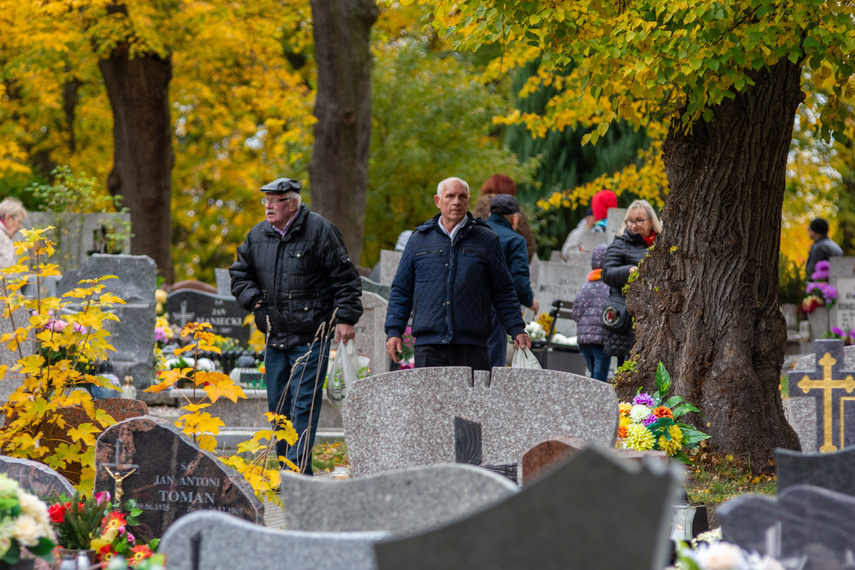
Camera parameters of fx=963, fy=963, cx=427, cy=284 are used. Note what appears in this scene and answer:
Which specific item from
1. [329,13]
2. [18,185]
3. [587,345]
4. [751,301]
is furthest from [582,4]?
[18,185]

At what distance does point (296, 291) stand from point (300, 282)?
6 cm

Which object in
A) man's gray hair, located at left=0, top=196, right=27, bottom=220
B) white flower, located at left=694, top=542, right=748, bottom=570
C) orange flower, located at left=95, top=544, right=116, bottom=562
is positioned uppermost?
man's gray hair, located at left=0, top=196, right=27, bottom=220

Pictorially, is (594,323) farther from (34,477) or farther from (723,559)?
(723,559)

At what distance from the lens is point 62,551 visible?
135 inches

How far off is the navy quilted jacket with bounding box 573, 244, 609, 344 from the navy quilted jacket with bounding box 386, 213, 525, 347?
2.23 m

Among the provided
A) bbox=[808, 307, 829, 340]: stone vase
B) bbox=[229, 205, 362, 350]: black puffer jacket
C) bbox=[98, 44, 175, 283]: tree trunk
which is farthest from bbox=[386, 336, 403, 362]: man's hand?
bbox=[808, 307, 829, 340]: stone vase

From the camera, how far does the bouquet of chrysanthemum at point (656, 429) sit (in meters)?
5.42

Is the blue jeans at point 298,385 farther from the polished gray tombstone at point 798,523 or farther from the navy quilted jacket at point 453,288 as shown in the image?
the polished gray tombstone at point 798,523

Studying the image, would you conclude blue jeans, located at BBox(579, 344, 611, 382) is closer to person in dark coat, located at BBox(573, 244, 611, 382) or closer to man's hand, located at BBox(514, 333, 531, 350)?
person in dark coat, located at BBox(573, 244, 611, 382)

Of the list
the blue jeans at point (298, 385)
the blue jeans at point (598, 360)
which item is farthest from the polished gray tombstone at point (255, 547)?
the blue jeans at point (598, 360)

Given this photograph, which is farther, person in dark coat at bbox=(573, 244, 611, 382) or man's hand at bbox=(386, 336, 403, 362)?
person in dark coat at bbox=(573, 244, 611, 382)

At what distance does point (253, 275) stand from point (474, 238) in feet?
4.82

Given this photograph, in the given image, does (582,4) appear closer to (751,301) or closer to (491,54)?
(751,301)

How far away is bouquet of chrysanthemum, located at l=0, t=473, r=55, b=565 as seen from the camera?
272 cm
